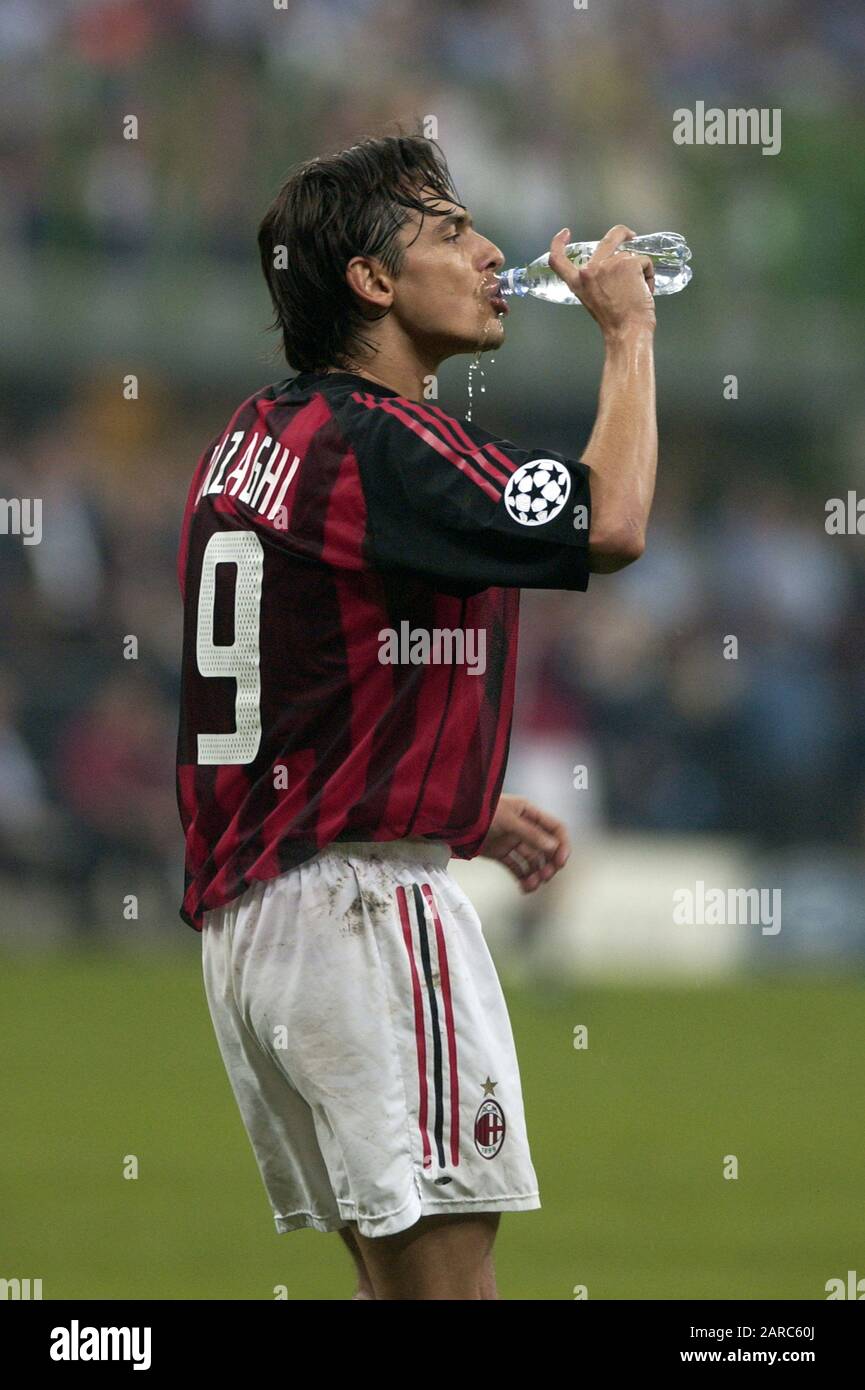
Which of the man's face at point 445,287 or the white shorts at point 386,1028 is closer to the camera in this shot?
the white shorts at point 386,1028

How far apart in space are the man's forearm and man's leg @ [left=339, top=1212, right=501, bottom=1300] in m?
1.07

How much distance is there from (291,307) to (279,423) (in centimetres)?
30

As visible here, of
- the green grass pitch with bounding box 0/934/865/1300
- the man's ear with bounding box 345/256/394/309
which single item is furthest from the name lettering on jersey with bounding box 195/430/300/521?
the green grass pitch with bounding box 0/934/865/1300

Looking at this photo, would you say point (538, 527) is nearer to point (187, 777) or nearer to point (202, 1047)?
point (187, 777)

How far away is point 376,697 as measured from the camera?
349cm

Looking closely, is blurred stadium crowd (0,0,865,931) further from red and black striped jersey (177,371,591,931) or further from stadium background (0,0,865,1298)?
red and black striped jersey (177,371,591,931)

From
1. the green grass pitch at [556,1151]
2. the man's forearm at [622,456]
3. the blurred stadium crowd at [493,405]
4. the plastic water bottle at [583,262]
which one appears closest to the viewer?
the man's forearm at [622,456]

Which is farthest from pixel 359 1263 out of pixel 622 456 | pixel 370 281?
pixel 370 281

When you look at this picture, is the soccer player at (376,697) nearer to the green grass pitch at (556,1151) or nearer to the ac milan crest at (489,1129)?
the ac milan crest at (489,1129)

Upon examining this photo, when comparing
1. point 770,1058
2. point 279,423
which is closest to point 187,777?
point 279,423

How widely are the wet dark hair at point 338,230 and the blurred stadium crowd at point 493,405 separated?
31.2 ft

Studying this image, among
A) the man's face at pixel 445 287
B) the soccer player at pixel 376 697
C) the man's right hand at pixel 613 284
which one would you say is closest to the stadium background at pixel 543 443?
the soccer player at pixel 376 697

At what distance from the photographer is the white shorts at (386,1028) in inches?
133

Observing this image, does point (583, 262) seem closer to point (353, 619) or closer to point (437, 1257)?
point (353, 619)
